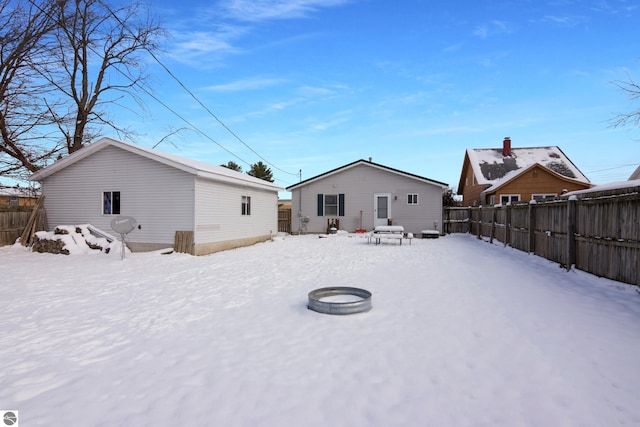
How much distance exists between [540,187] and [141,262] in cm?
2202

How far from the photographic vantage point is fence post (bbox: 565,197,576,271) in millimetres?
7633

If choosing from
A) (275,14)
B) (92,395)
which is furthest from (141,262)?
(275,14)

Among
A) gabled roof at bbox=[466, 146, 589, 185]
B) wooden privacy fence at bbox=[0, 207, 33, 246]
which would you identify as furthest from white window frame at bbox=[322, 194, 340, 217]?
wooden privacy fence at bbox=[0, 207, 33, 246]

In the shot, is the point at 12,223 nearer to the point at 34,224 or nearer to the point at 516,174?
the point at 34,224

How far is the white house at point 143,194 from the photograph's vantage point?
12.1 m

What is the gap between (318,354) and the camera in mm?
3695

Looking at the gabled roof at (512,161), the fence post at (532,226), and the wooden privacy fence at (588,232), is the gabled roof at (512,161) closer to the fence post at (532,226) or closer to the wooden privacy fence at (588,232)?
the wooden privacy fence at (588,232)

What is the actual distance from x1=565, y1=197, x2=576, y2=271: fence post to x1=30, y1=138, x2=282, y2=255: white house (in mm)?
10963

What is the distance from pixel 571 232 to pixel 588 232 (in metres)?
0.63

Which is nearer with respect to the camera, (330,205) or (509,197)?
(509,197)

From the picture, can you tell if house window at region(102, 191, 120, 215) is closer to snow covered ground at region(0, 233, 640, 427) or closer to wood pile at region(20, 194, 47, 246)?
wood pile at region(20, 194, 47, 246)

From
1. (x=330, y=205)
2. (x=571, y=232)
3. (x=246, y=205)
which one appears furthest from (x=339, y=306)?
(x=330, y=205)

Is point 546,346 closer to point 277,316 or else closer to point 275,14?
point 277,316

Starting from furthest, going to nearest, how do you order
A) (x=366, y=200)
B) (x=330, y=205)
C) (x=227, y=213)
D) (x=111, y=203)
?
(x=330, y=205) < (x=366, y=200) < (x=227, y=213) < (x=111, y=203)
